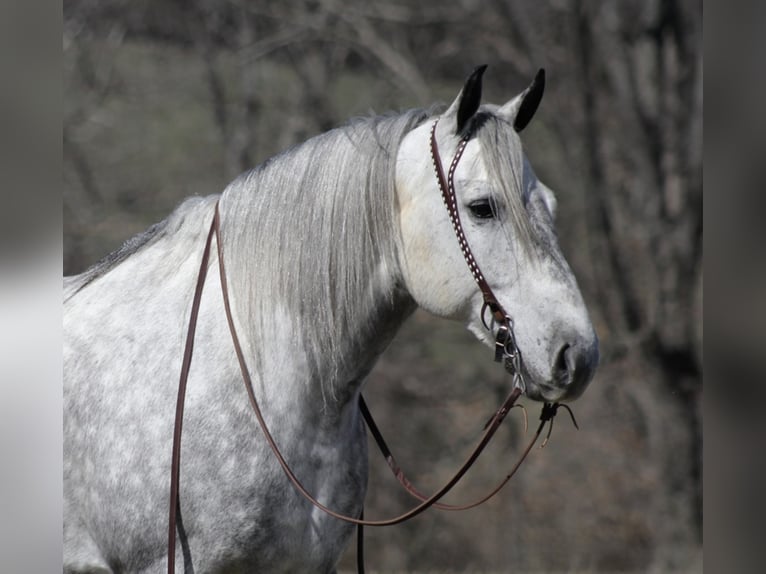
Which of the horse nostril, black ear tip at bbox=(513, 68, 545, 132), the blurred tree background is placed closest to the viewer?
the horse nostril

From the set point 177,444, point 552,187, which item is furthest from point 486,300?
point 552,187

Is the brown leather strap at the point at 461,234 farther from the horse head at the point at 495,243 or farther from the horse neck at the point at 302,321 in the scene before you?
the horse neck at the point at 302,321

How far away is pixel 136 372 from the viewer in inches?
89.4

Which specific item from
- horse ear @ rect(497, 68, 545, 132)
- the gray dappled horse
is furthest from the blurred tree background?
horse ear @ rect(497, 68, 545, 132)

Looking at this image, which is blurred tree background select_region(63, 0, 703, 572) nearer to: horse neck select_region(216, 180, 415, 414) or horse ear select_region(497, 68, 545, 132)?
horse neck select_region(216, 180, 415, 414)

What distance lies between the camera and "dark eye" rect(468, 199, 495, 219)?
2.11 metres

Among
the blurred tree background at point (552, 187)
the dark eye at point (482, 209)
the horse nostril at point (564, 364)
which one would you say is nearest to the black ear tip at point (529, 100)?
the dark eye at point (482, 209)

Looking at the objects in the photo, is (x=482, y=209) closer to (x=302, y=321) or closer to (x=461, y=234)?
(x=461, y=234)

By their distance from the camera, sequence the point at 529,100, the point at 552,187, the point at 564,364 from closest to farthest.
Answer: the point at 564,364 → the point at 529,100 → the point at 552,187

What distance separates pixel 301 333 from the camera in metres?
2.25

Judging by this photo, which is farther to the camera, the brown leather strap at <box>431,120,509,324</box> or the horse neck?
the horse neck

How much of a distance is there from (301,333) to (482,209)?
1.70 feet

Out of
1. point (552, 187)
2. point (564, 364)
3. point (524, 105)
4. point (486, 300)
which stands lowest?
point (552, 187)

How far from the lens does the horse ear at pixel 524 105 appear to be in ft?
7.27
